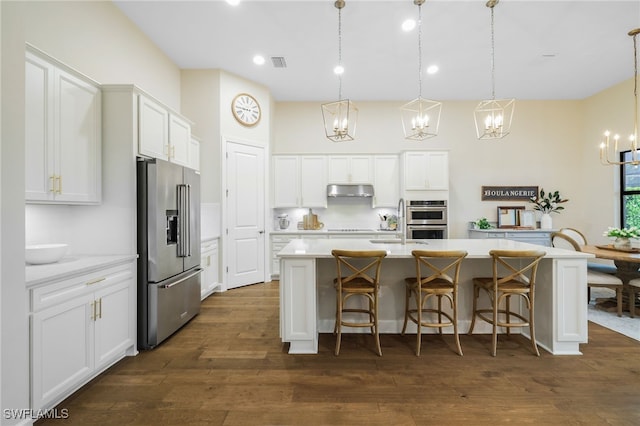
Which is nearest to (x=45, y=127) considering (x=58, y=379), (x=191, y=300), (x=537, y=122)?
(x=58, y=379)

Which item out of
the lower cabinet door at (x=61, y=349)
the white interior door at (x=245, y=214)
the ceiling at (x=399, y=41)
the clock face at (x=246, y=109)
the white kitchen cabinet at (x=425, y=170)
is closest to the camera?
the lower cabinet door at (x=61, y=349)

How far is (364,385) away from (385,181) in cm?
427

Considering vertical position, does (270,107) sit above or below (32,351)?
above

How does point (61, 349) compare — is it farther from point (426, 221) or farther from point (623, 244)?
point (623, 244)

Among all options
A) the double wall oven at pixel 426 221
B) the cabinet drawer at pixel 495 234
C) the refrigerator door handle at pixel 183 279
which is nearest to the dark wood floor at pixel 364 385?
the refrigerator door handle at pixel 183 279

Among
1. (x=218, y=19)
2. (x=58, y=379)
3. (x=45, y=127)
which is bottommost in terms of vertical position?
(x=58, y=379)

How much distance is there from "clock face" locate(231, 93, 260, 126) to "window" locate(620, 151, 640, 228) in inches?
259

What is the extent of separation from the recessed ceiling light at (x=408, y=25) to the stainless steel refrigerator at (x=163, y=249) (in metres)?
3.14

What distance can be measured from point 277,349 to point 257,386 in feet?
1.94

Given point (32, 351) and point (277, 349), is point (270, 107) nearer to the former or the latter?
point (277, 349)

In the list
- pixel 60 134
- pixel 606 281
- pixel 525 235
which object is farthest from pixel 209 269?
pixel 525 235

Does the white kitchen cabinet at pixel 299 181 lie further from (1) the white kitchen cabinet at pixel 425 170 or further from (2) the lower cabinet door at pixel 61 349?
(2) the lower cabinet door at pixel 61 349

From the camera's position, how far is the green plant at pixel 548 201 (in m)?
5.96

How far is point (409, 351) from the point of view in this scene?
2.77 m
